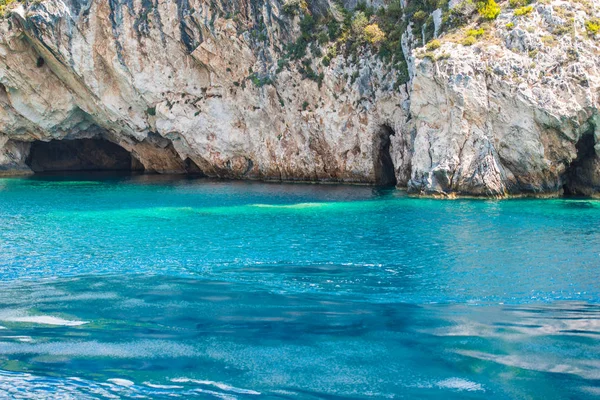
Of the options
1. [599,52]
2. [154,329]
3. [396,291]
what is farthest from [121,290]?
[599,52]

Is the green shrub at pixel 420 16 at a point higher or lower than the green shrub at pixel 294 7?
lower

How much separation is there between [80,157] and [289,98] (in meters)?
29.1

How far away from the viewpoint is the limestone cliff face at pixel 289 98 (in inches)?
1209

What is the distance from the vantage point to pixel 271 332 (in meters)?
10.9

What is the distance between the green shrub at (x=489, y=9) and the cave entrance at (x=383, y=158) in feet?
32.6

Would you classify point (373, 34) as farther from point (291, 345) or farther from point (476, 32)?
point (291, 345)

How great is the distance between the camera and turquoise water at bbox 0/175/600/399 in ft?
28.9

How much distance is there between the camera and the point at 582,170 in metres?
32.3

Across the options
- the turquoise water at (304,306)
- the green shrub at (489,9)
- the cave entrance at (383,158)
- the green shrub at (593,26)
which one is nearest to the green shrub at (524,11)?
the green shrub at (489,9)

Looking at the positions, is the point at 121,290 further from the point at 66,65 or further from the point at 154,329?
the point at 66,65

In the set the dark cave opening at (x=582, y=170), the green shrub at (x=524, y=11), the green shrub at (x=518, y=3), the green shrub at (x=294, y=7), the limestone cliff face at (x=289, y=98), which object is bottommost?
the dark cave opening at (x=582, y=170)

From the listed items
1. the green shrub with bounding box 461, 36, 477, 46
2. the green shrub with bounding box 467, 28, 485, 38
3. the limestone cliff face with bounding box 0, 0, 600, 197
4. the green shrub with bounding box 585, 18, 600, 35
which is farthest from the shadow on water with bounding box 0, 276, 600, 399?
the green shrub with bounding box 585, 18, 600, 35

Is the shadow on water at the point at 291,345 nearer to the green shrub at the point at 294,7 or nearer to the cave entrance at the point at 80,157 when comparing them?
the green shrub at the point at 294,7

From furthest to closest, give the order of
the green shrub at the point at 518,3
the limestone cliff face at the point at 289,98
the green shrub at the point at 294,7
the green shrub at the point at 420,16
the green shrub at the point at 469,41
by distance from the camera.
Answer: the green shrub at the point at 294,7 → the green shrub at the point at 420,16 → the green shrub at the point at 518,3 → the green shrub at the point at 469,41 → the limestone cliff face at the point at 289,98
